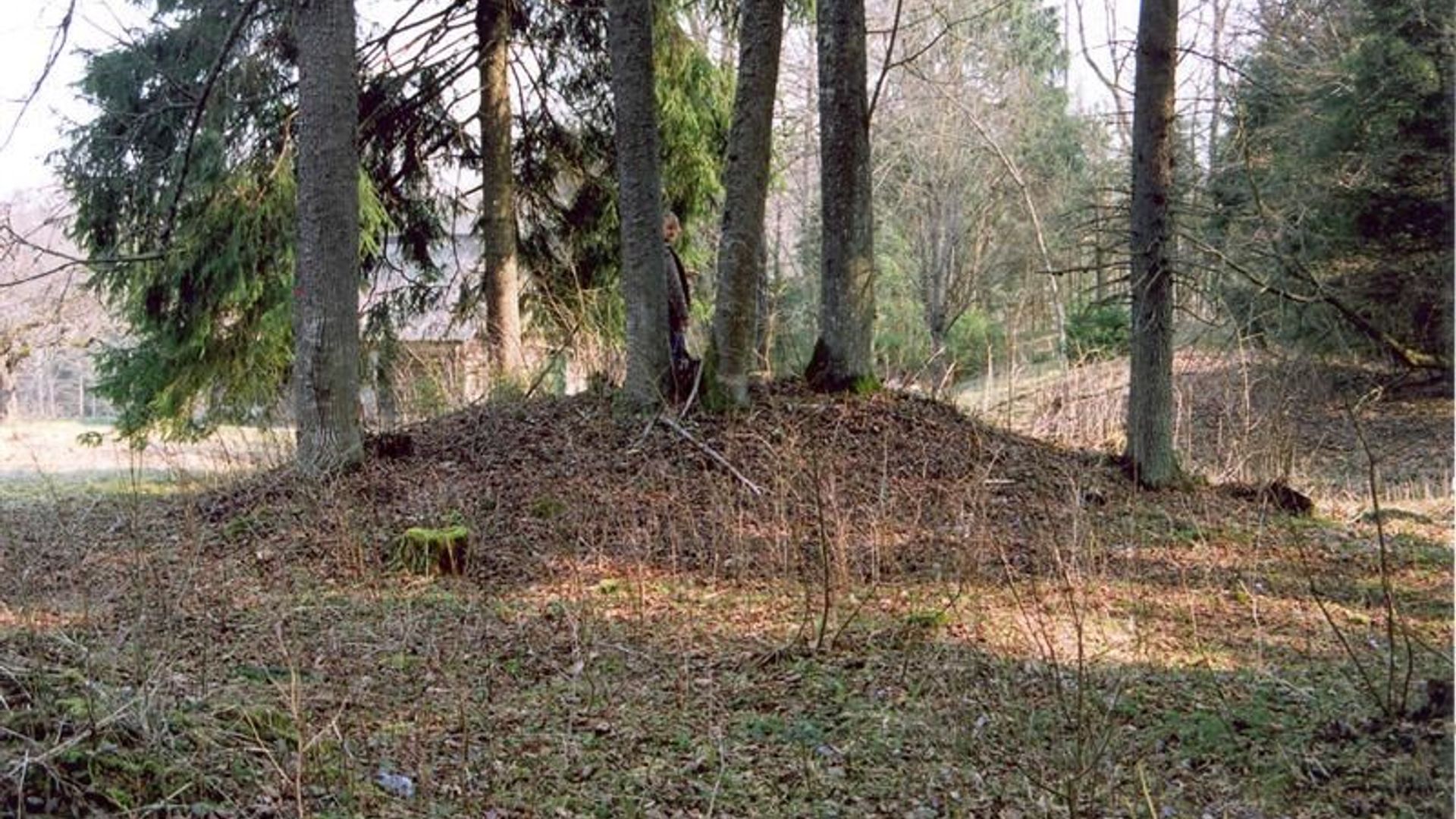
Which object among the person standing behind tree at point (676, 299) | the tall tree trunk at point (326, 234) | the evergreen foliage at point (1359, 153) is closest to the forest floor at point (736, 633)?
the tall tree trunk at point (326, 234)

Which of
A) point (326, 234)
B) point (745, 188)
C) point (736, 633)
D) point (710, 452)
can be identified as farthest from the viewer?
point (745, 188)

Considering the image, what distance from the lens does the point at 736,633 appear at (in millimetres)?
5082

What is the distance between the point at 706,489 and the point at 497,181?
5460 millimetres

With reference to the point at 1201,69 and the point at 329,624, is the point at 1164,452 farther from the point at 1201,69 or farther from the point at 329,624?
the point at 329,624

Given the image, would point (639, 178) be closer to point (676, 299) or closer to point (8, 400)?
point (676, 299)

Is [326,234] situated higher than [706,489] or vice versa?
[326,234]

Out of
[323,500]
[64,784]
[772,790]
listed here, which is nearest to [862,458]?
[323,500]

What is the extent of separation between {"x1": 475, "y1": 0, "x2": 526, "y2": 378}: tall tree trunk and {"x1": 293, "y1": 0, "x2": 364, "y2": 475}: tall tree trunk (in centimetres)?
331

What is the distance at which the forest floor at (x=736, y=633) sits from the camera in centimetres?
316

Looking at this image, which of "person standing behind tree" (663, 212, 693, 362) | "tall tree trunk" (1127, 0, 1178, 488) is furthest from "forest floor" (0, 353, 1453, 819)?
"tall tree trunk" (1127, 0, 1178, 488)

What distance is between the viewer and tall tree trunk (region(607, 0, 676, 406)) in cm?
754

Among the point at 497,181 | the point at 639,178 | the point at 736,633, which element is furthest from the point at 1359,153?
the point at 736,633

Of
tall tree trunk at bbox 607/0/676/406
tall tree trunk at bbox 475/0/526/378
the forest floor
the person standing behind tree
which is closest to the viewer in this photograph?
the forest floor

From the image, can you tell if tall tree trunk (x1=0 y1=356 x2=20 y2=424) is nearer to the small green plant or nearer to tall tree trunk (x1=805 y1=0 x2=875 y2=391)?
the small green plant
